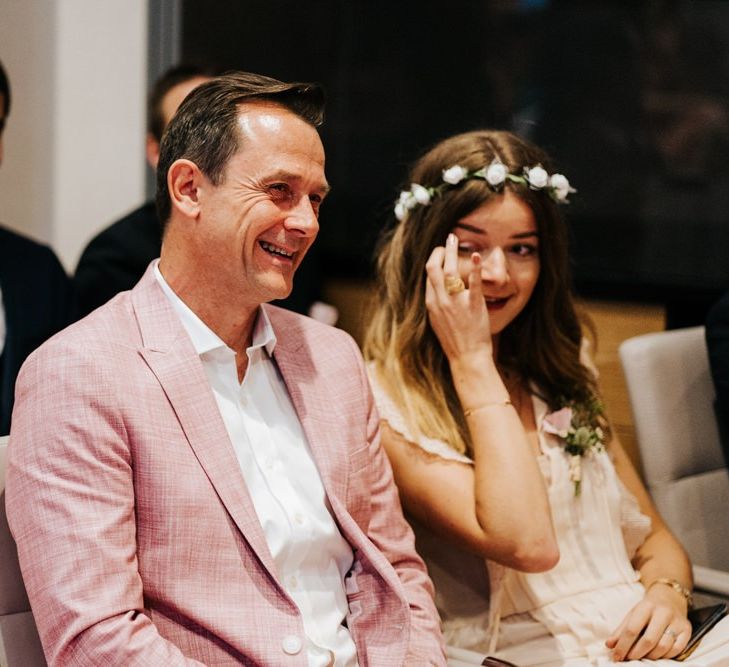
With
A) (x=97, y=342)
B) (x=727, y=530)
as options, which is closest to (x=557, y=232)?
(x=727, y=530)

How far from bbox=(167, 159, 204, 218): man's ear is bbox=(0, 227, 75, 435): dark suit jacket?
1306 mm

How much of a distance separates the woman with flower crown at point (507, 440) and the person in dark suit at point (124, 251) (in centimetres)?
104

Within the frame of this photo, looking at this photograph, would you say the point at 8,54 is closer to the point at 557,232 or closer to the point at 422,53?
the point at 422,53

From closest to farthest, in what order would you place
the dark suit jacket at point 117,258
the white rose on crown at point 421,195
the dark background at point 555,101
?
the white rose on crown at point 421,195 → the dark suit jacket at point 117,258 → the dark background at point 555,101

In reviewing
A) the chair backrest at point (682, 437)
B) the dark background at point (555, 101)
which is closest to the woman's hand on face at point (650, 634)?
the chair backrest at point (682, 437)

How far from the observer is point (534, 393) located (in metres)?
2.47

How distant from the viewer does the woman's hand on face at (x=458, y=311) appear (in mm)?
2213

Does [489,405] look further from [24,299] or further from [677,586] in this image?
[24,299]

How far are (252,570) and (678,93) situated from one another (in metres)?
2.39

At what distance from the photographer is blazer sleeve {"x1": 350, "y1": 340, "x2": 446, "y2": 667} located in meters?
1.94

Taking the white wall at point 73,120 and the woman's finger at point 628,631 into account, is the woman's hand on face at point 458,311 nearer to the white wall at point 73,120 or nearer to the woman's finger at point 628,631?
the woman's finger at point 628,631

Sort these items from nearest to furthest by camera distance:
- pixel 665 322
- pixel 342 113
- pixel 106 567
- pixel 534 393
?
pixel 106 567
pixel 534 393
pixel 665 322
pixel 342 113

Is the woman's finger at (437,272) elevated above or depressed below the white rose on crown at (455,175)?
below

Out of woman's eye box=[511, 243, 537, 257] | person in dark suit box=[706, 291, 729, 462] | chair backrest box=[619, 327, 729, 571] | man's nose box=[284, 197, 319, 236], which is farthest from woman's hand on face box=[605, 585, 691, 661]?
man's nose box=[284, 197, 319, 236]
